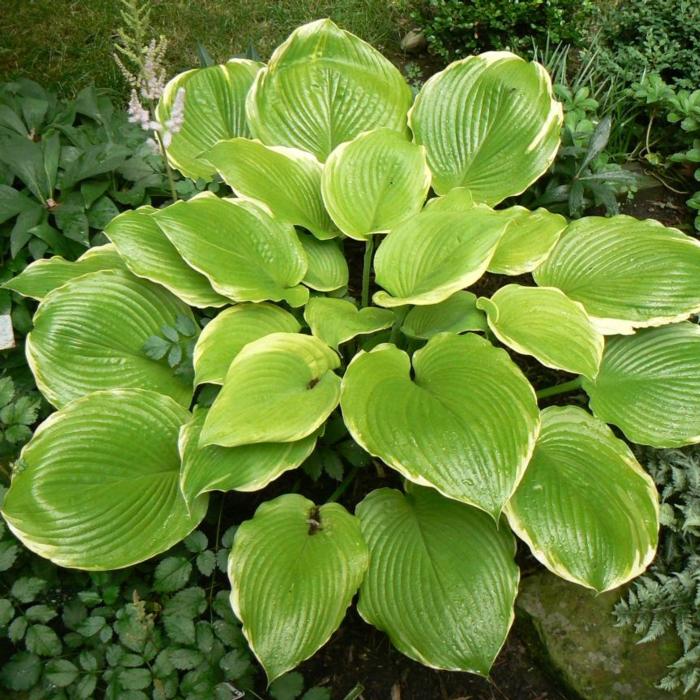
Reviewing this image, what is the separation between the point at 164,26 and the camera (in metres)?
3.59

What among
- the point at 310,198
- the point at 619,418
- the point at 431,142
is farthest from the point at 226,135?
the point at 619,418

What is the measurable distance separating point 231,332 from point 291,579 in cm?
72

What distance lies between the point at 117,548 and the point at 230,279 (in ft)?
2.60

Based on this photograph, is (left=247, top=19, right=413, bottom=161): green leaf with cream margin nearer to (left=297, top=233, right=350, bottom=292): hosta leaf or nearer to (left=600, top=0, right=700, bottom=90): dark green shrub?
(left=297, top=233, right=350, bottom=292): hosta leaf

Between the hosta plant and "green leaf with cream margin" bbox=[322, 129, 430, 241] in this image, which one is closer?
the hosta plant

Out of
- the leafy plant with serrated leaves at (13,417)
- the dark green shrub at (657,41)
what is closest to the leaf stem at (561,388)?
the leafy plant with serrated leaves at (13,417)

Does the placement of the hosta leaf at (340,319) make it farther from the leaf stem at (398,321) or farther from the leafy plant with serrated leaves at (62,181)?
the leafy plant with serrated leaves at (62,181)

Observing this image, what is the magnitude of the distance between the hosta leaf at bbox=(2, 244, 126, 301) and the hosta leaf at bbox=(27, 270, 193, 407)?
0.11 m

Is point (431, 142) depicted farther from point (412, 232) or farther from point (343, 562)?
point (343, 562)

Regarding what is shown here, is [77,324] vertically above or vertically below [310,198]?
below

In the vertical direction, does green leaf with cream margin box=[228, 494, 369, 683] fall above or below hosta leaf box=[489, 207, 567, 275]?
below

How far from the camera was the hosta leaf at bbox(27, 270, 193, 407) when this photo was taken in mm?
1878

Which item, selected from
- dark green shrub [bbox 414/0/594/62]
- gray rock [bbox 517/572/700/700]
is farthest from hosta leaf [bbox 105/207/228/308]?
dark green shrub [bbox 414/0/594/62]

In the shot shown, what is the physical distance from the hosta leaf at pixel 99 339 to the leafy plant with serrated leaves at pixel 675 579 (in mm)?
1431
